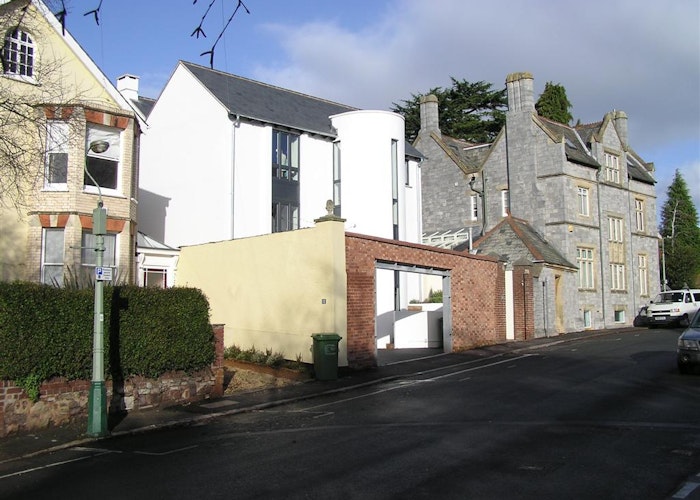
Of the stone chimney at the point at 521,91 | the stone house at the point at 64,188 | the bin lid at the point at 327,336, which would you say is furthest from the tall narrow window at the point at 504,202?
the stone house at the point at 64,188

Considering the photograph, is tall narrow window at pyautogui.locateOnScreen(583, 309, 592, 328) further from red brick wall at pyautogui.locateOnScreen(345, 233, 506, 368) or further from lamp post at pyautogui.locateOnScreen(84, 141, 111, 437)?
lamp post at pyautogui.locateOnScreen(84, 141, 111, 437)

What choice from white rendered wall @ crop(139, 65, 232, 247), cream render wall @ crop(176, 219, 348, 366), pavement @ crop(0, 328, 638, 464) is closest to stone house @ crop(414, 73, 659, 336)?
pavement @ crop(0, 328, 638, 464)

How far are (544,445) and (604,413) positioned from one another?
2.74 metres

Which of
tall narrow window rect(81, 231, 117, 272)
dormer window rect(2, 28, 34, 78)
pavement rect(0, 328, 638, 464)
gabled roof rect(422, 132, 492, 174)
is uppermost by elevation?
gabled roof rect(422, 132, 492, 174)

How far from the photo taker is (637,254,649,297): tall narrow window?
1597 inches

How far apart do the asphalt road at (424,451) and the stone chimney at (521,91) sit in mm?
23819

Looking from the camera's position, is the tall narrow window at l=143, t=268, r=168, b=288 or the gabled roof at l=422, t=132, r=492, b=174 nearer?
the tall narrow window at l=143, t=268, r=168, b=288

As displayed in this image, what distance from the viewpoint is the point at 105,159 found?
63.5 feet

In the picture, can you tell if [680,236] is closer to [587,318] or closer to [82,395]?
[587,318]

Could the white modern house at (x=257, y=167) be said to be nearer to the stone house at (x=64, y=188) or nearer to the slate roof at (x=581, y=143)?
the stone house at (x=64, y=188)

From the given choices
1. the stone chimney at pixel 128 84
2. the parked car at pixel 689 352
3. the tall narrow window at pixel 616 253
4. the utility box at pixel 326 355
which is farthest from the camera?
the tall narrow window at pixel 616 253

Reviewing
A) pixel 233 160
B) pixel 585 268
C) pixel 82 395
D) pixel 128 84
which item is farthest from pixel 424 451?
pixel 585 268

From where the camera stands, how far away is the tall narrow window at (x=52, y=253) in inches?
720

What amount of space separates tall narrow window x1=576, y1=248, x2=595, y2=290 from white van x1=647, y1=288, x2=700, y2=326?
10.8 feet
